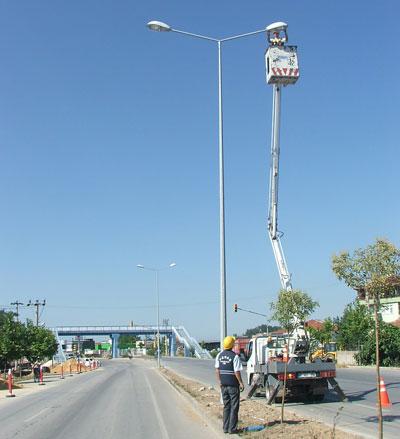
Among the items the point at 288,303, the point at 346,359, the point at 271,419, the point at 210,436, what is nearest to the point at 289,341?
the point at 288,303

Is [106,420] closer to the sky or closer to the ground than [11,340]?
closer to the ground

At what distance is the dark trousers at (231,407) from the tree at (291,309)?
8689mm

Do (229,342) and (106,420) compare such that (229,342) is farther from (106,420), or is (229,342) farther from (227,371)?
(106,420)

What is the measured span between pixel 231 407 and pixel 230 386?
37 centimetres

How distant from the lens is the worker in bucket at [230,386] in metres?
11.1

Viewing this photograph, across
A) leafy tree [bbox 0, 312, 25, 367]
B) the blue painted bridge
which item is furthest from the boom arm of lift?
the blue painted bridge

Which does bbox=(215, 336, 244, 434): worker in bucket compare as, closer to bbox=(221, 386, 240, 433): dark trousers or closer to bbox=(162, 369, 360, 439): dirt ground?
bbox=(221, 386, 240, 433): dark trousers

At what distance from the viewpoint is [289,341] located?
20219mm

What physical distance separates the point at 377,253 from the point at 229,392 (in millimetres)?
4342

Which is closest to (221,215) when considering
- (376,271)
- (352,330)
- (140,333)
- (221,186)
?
(221,186)

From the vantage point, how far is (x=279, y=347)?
2052 cm

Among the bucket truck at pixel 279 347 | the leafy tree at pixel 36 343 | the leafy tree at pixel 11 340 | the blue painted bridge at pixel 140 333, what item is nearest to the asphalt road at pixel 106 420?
the bucket truck at pixel 279 347

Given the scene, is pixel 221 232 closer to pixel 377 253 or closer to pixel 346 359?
pixel 377 253

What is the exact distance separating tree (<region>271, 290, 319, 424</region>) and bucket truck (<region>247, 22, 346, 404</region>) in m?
0.27
